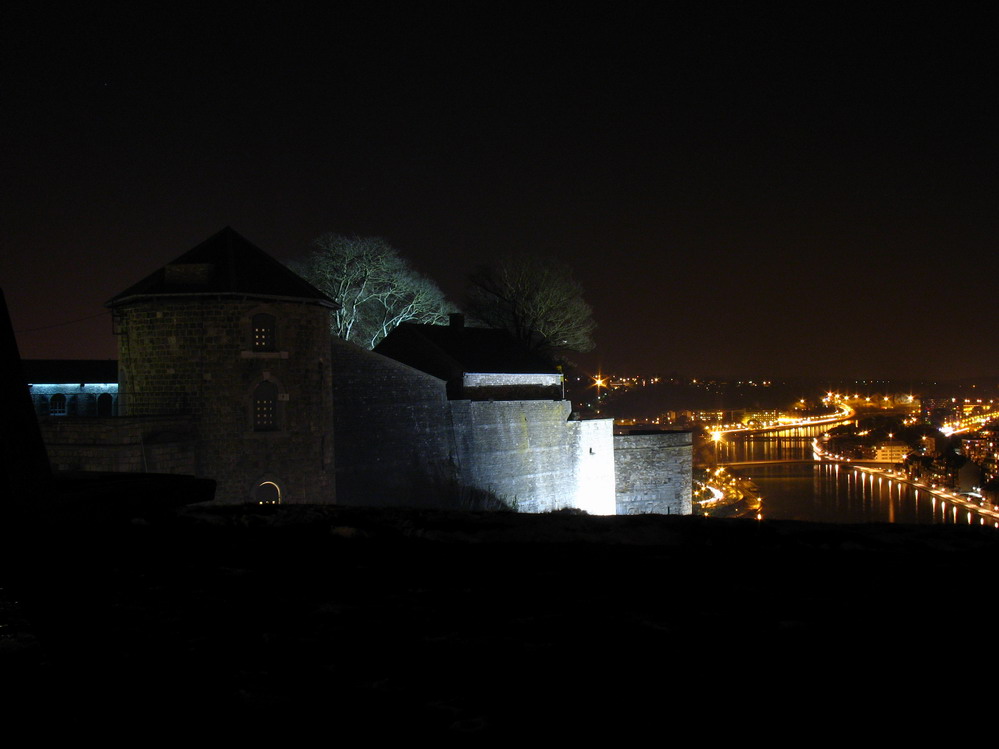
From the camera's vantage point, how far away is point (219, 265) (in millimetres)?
21375

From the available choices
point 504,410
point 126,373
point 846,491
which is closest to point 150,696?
point 126,373

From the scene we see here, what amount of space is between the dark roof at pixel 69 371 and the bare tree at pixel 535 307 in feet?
65.4

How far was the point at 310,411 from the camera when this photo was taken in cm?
2195

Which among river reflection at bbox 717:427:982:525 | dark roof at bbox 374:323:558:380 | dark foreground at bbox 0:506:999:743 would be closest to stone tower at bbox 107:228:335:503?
dark roof at bbox 374:323:558:380

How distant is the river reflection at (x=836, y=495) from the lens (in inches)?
3216

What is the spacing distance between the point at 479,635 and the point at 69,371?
38643 mm

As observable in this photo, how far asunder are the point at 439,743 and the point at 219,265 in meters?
20.9

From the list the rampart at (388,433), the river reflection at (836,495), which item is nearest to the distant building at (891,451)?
the river reflection at (836,495)

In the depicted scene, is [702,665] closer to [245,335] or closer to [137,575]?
[137,575]

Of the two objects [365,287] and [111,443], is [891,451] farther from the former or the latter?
[111,443]

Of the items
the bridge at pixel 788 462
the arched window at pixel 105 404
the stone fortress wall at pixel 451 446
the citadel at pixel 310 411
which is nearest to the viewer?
the citadel at pixel 310 411

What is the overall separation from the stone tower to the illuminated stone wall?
26 mm

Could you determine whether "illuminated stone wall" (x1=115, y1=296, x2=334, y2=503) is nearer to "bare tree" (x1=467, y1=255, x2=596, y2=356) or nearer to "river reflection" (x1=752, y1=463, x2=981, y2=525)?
"bare tree" (x1=467, y1=255, x2=596, y2=356)

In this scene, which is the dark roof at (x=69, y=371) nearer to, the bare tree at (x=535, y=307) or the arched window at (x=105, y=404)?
the arched window at (x=105, y=404)
